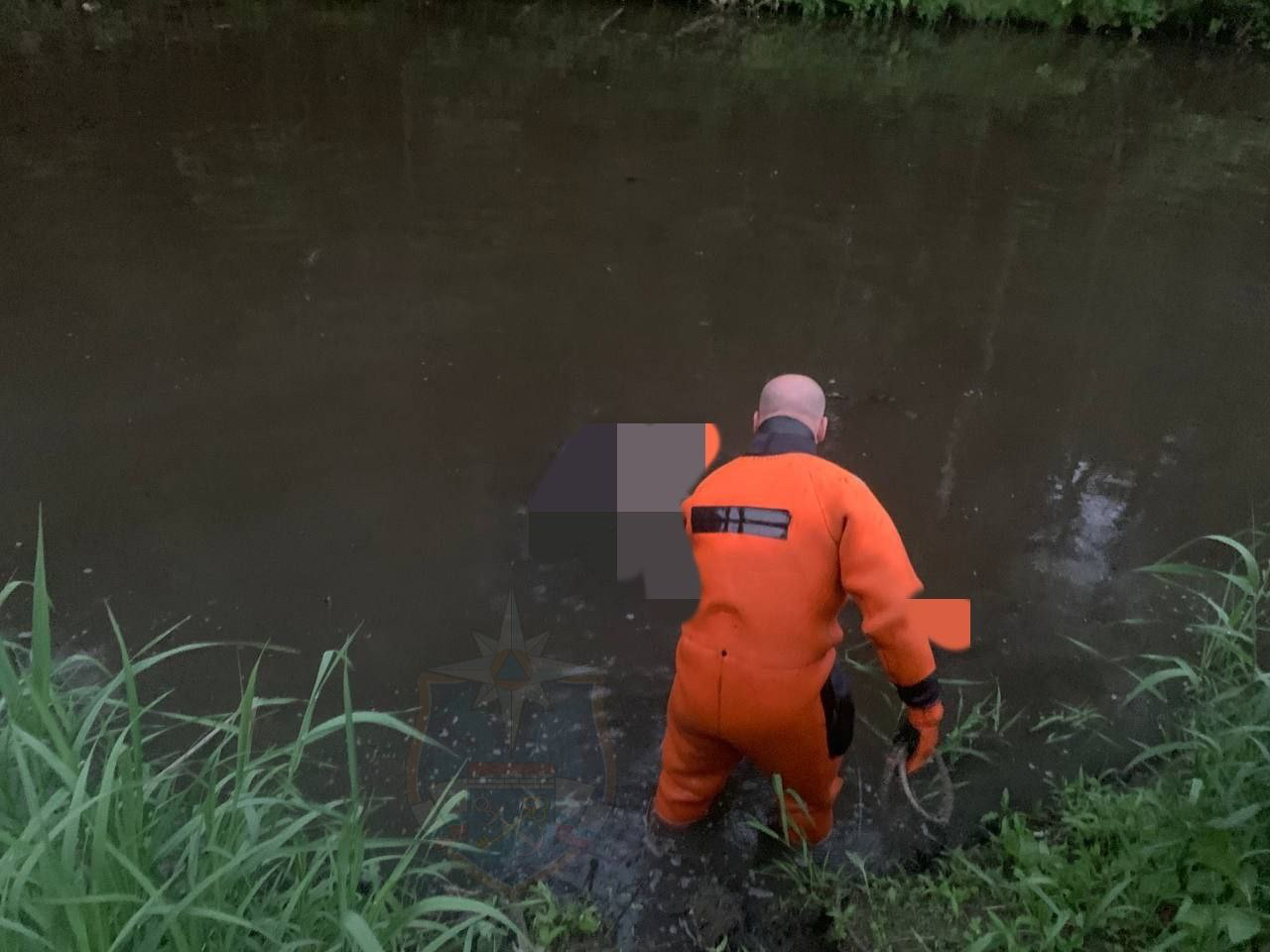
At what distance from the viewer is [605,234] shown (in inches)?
201

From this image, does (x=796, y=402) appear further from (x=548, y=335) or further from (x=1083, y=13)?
(x=1083, y=13)

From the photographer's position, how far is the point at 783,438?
210 centimetres

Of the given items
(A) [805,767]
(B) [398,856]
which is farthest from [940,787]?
(B) [398,856]

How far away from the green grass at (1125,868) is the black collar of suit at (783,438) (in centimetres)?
86

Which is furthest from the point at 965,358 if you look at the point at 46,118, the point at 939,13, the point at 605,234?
the point at 939,13

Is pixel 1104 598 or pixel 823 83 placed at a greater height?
pixel 823 83

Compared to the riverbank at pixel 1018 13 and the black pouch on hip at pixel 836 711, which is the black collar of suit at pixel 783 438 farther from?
the riverbank at pixel 1018 13

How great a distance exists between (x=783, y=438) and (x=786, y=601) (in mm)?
366

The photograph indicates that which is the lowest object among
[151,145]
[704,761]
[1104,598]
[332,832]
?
[1104,598]

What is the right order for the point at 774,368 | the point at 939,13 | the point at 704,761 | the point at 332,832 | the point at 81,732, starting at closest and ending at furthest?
the point at 81,732, the point at 332,832, the point at 704,761, the point at 774,368, the point at 939,13

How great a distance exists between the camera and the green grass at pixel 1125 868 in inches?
70.1

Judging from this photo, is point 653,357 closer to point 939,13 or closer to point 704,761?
point 704,761

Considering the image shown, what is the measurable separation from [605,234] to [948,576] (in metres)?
2.75
